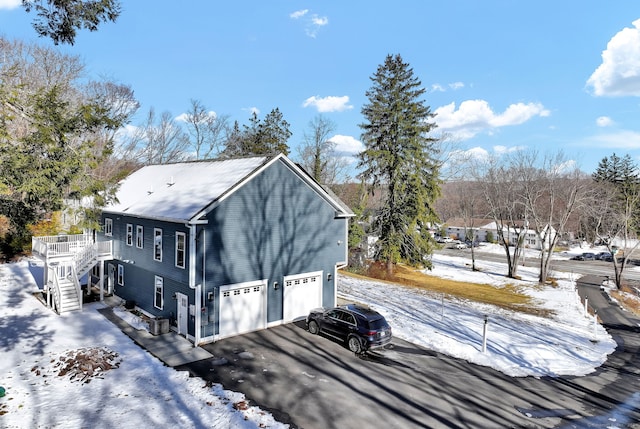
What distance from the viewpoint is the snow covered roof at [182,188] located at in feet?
54.2

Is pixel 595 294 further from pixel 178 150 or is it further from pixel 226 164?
pixel 178 150

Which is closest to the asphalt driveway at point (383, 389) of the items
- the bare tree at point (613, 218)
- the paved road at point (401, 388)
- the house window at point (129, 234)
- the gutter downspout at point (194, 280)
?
the paved road at point (401, 388)

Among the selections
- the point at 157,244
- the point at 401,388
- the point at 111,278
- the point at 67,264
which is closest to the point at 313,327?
the point at 401,388

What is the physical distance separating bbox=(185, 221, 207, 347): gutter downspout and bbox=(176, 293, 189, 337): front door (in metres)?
0.99

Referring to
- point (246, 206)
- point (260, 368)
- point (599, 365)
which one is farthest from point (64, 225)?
point (599, 365)

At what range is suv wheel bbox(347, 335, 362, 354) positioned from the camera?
49.2ft

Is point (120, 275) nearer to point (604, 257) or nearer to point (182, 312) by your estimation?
point (182, 312)

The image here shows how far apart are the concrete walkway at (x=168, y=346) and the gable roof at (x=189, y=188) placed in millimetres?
5202

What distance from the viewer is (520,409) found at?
447 inches

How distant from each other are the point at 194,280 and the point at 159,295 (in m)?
4.58

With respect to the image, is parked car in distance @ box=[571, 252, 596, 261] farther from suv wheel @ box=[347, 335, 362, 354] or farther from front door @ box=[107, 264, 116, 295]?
front door @ box=[107, 264, 116, 295]

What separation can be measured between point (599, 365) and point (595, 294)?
22466 millimetres

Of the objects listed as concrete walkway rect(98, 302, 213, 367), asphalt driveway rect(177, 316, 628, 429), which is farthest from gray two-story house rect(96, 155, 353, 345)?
asphalt driveway rect(177, 316, 628, 429)

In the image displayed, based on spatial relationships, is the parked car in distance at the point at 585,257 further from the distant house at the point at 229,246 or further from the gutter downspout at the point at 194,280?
the gutter downspout at the point at 194,280
